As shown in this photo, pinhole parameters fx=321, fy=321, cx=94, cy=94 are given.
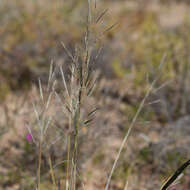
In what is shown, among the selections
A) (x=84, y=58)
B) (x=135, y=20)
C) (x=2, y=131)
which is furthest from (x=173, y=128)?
(x=135, y=20)

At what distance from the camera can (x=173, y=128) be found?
2197 millimetres

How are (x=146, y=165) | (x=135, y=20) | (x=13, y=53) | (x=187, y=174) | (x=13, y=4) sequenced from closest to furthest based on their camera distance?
(x=187, y=174)
(x=146, y=165)
(x=13, y=53)
(x=13, y=4)
(x=135, y=20)

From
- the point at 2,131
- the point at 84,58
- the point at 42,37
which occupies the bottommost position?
the point at 2,131

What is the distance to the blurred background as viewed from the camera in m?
2.00

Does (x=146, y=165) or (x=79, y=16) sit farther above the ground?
(x=79, y=16)

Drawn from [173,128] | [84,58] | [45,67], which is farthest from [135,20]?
[84,58]

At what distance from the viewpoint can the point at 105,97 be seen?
292 cm

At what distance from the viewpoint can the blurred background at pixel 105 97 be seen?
200 cm

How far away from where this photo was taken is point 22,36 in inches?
139

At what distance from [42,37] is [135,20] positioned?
99.6 inches

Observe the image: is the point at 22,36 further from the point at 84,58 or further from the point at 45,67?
the point at 84,58

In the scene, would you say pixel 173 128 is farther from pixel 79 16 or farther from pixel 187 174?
pixel 79 16

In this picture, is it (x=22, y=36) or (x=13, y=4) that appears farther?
(x=13, y=4)

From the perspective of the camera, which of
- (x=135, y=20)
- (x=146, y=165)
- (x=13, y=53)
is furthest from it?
(x=135, y=20)
